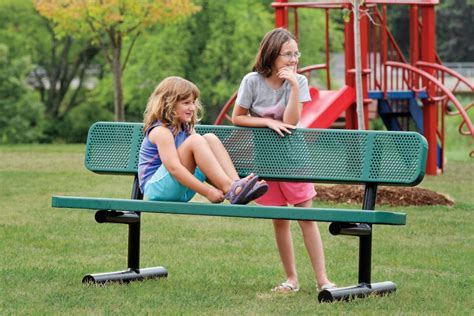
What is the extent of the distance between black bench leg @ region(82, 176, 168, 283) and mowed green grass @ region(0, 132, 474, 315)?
0.32 ft

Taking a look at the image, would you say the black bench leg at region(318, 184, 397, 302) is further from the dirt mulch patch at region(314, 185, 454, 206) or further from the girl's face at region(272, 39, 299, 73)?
the dirt mulch patch at region(314, 185, 454, 206)

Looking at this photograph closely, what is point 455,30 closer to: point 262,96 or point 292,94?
point 262,96

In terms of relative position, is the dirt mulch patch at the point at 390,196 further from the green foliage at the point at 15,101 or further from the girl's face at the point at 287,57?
the green foliage at the point at 15,101

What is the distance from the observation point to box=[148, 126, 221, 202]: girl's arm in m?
6.36

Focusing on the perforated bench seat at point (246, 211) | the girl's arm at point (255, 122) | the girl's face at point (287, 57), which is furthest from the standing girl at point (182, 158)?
the girl's face at point (287, 57)

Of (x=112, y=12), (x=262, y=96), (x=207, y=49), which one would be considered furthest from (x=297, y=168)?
(x=207, y=49)

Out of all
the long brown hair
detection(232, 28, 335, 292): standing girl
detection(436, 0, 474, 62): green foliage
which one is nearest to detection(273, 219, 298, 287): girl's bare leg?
detection(232, 28, 335, 292): standing girl

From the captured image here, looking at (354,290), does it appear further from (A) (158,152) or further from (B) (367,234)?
(A) (158,152)

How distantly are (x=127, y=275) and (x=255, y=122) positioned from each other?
1213 mm

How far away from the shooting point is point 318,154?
669cm

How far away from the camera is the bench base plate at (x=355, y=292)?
6230 millimetres

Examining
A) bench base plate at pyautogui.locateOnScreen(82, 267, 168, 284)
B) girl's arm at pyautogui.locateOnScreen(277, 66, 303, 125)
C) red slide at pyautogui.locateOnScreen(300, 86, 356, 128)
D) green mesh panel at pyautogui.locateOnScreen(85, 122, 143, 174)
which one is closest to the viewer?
girl's arm at pyautogui.locateOnScreen(277, 66, 303, 125)

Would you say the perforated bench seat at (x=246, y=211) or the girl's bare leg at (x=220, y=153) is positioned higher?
the girl's bare leg at (x=220, y=153)

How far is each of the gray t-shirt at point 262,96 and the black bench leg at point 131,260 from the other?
96 centimetres
